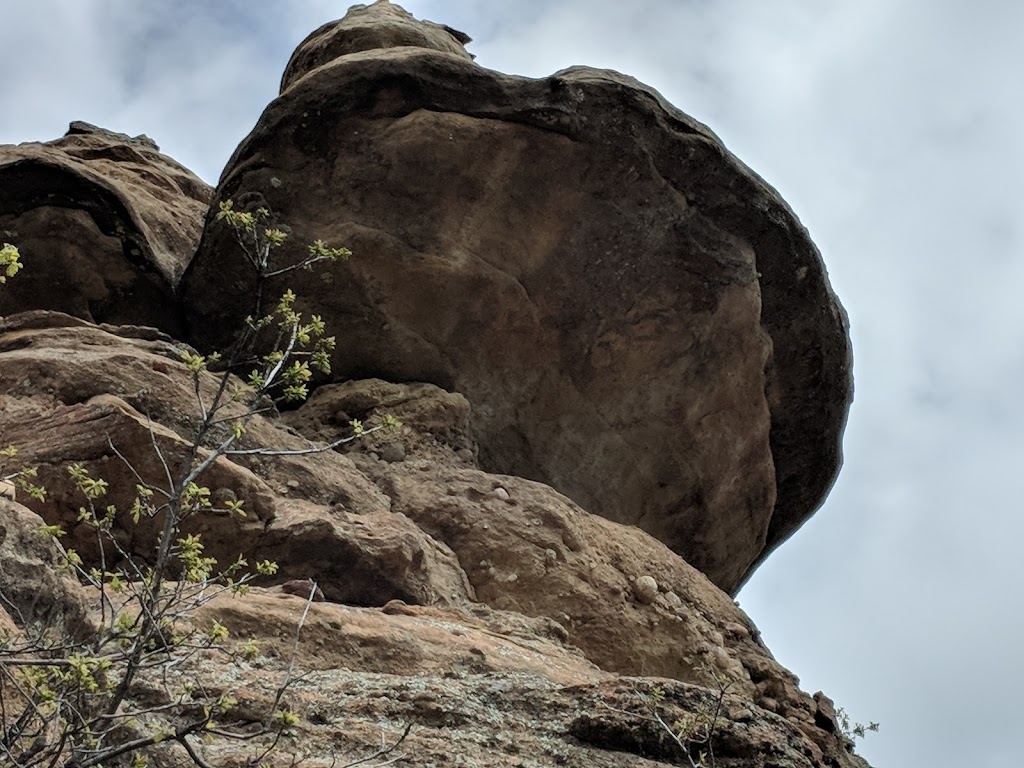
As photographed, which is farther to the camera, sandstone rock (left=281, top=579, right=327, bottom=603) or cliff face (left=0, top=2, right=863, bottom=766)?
cliff face (left=0, top=2, right=863, bottom=766)

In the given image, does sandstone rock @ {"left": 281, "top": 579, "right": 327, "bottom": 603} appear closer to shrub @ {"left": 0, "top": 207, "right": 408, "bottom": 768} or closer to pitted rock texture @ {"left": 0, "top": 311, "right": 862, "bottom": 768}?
pitted rock texture @ {"left": 0, "top": 311, "right": 862, "bottom": 768}

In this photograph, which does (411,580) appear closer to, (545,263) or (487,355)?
(487,355)

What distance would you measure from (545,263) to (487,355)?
72 cm

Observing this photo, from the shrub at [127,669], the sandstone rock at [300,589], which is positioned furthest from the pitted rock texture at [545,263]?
the shrub at [127,669]

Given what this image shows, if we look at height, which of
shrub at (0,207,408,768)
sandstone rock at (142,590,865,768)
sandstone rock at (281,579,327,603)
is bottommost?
shrub at (0,207,408,768)

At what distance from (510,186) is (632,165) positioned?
0.82m

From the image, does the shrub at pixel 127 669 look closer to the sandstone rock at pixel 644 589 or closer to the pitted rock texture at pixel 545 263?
the sandstone rock at pixel 644 589

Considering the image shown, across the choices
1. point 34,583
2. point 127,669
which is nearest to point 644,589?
point 34,583

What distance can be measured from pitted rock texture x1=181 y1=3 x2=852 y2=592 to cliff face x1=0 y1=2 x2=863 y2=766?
0.8 inches

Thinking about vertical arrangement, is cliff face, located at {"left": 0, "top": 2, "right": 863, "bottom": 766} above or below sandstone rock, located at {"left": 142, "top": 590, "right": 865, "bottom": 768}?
above

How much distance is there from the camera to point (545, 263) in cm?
997

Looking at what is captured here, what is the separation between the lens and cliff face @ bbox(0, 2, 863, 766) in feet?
24.6

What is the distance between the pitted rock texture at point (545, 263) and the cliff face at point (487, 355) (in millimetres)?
19

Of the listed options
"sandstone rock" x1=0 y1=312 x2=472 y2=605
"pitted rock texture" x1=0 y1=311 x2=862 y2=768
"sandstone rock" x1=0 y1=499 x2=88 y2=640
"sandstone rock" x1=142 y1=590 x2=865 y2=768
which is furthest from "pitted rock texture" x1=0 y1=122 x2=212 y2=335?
"sandstone rock" x1=0 y1=499 x2=88 y2=640
